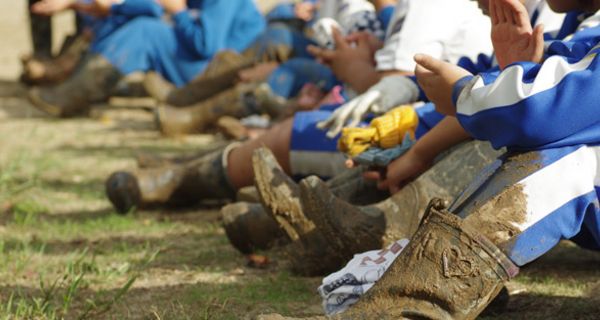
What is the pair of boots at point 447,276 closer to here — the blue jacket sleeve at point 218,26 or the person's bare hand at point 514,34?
the person's bare hand at point 514,34

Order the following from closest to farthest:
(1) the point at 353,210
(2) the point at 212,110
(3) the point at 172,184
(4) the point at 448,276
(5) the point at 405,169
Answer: (4) the point at 448,276
(1) the point at 353,210
(5) the point at 405,169
(3) the point at 172,184
(2) the point at 212,110

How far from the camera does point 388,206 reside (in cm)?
229

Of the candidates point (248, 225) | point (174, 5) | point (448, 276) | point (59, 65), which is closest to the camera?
point (448, 276)

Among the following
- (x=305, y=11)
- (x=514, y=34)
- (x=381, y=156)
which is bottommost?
(x=305, y=11)

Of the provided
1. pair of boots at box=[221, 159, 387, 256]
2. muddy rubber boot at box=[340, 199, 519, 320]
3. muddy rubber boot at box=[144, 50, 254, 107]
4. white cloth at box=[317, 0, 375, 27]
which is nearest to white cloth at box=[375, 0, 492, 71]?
pair of boots at box=[221, 159, 387, 256]

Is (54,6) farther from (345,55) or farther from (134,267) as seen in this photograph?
(134,267)

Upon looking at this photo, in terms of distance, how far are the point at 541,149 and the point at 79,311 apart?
3.57ft

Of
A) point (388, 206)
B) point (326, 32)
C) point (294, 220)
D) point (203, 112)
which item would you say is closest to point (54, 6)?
point (203, 112)

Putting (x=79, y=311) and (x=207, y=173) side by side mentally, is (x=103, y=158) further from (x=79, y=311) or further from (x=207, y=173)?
(x=79, y=311)

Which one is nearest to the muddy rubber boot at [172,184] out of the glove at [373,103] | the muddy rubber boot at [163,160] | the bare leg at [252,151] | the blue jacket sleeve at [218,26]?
the bare leg at [252,151]

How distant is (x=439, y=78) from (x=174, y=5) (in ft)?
13.0

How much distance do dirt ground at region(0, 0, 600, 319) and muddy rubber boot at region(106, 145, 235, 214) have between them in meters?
0.06

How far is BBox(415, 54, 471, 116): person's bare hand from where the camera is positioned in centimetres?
186

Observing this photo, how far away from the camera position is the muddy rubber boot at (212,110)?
4.98 m
